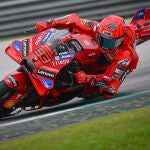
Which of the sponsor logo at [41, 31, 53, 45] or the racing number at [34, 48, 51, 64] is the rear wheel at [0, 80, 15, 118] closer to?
the racing number at [34, 48, 51, 64]

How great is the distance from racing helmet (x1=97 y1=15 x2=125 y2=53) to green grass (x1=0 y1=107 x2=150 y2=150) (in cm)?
173

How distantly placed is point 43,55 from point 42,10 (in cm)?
482

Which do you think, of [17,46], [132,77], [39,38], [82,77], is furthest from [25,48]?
[132,77]

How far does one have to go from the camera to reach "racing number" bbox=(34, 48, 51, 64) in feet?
24.8

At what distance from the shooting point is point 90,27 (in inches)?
332

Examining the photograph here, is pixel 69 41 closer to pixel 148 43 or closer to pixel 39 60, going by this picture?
pixel 39 60

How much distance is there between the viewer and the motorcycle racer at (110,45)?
26.0 feet

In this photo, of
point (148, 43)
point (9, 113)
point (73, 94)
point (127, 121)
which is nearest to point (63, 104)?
point (73, 94)

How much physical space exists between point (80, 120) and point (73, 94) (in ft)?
4.90

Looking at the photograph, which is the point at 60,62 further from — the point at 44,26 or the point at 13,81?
the point at 44,26

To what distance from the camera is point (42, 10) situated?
40.3 ft

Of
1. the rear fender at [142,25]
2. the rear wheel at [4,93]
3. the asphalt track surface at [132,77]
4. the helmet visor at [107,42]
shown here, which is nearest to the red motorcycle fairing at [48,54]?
the helmet visor at [107,42]

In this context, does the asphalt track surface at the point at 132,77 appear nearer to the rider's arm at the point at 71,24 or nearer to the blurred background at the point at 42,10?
the blurred background at the point at 42,10

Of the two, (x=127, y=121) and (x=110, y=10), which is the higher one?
(x=127, y=121)
